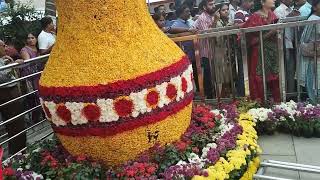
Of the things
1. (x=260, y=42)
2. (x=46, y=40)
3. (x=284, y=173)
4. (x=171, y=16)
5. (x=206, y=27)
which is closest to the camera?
(x=284, y=173)

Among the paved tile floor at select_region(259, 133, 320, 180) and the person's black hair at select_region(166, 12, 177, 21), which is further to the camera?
the person's black hair at select_region(166, 12, 177, 21)

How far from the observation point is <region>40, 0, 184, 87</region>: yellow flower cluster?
173 inches

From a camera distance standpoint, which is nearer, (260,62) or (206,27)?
(260,62)

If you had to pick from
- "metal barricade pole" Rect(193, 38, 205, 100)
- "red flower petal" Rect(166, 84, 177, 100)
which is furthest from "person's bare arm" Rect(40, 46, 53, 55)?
"red flower petal" Rect(166, 84, 177, 100)

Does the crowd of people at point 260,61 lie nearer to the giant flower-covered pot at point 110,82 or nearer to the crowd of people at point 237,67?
the crowd of people at point 237,67

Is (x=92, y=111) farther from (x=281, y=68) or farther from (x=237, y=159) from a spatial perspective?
(x=281, y=68)

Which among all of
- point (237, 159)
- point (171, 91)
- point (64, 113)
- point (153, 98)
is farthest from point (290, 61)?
point (64, 113)

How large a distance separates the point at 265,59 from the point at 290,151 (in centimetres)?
170

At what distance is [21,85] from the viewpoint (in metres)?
7.45

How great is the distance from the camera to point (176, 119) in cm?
477

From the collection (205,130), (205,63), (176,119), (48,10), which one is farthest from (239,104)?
(48,10)

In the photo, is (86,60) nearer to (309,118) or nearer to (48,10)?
(309,118)

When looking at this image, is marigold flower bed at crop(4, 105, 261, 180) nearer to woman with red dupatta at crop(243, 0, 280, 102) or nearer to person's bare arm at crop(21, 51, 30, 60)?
woman with red dupatta at crop(243, 0, 280, 102)

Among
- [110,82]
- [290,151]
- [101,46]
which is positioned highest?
A: [101,46]
